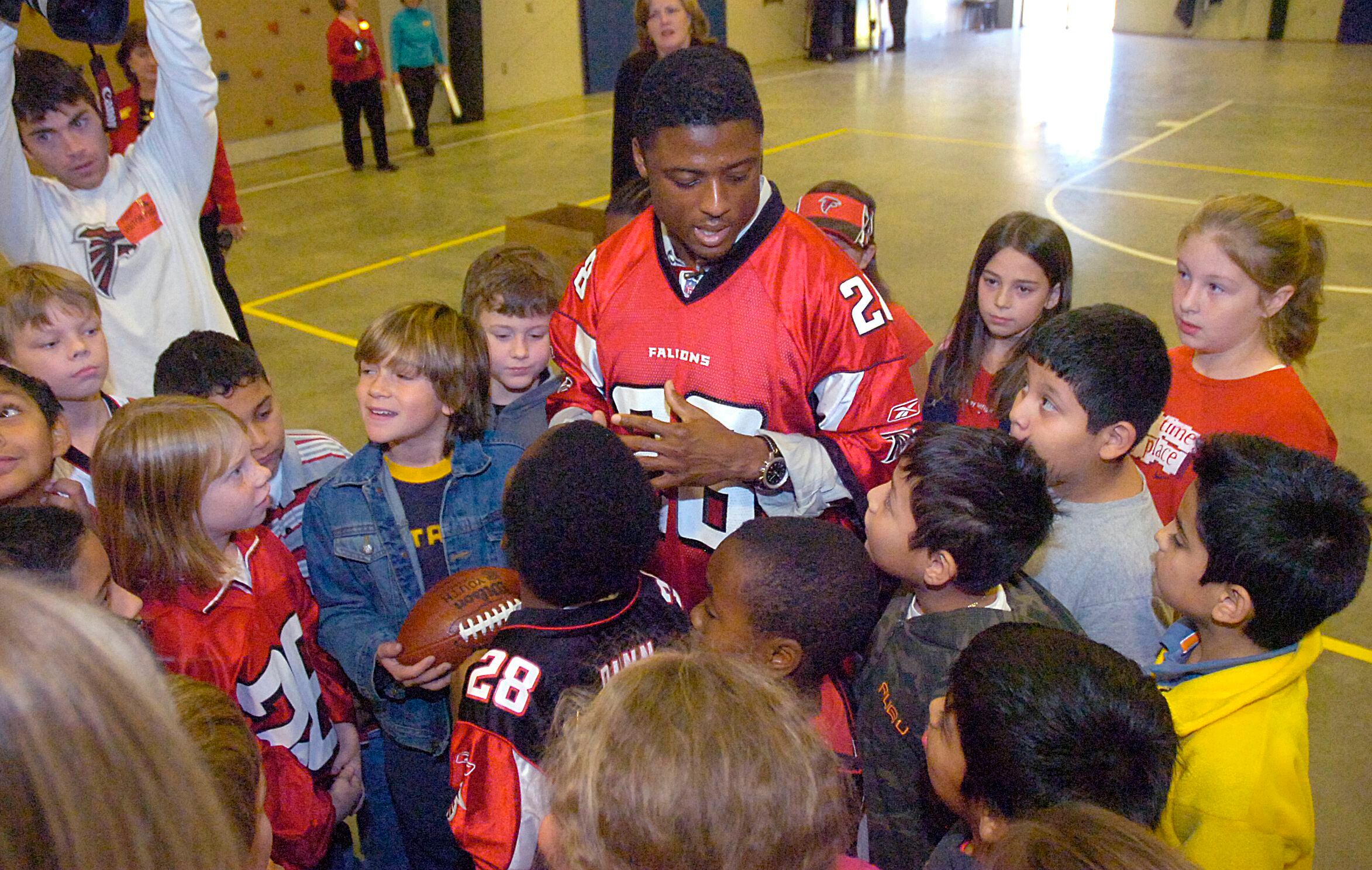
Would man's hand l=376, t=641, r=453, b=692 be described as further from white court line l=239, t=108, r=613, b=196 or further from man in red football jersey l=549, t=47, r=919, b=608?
white court line l=239, t=108, r=613, b=196

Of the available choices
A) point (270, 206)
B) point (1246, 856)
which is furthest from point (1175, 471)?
point (270, 206)

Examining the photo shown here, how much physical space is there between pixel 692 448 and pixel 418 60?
9941 mm

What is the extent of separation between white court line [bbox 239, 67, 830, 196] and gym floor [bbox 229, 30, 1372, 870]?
5 centimetres

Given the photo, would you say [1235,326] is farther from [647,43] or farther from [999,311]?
[647,43]

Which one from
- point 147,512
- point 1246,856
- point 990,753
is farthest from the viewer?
point 147,512

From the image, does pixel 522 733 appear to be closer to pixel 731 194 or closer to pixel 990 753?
pixel 990 753

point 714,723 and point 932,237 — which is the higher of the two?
point 714,723

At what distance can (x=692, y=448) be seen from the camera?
1899mm

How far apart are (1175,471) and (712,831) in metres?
1.86

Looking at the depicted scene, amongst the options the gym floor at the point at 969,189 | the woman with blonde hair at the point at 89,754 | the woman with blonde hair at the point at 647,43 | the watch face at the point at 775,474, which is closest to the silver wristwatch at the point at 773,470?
the watch face at the point at 775,474

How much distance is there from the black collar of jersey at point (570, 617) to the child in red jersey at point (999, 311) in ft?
4.60

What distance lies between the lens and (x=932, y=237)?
769cm

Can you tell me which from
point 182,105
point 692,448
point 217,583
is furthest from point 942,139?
point 217,583

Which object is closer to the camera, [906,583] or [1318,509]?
[1318,509]
